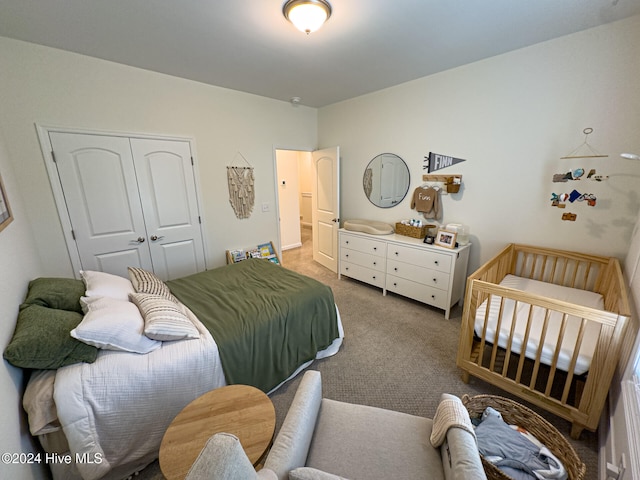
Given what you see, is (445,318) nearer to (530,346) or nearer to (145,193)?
(530,346)

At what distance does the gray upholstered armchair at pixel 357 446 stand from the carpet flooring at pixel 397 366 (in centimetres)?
63

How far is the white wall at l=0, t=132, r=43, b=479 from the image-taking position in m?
0.97

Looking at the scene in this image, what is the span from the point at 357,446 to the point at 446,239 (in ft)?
7.38

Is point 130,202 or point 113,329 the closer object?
point 113,329

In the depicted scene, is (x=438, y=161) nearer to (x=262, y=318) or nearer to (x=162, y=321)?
(x=262, y=318)

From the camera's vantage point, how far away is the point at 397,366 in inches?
83.0

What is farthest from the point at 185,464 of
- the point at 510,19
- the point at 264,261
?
the point at 510,19

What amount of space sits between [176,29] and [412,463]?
302 cm

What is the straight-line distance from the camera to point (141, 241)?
2.83 metres

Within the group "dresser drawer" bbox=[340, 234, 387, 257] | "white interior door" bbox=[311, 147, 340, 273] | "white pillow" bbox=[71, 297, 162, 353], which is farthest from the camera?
"white interior door" bbox=[311, 147, 340, 273]

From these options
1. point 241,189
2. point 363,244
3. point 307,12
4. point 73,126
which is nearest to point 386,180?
point 363,244

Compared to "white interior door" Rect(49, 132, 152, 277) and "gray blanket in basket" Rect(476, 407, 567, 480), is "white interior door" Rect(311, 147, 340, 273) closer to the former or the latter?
"white interior door" Rect(49, 132, 152, 277)

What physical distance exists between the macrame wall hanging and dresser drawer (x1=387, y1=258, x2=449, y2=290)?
6.92 feet

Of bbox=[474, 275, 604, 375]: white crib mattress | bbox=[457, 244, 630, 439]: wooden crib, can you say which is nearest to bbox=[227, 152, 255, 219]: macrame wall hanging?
bbox=[457, 244, 630, 439]: wooden crib
